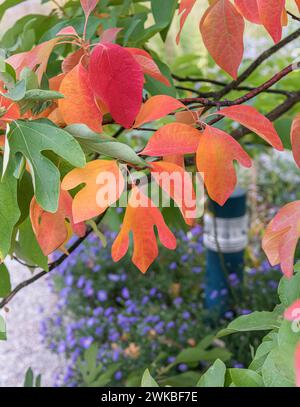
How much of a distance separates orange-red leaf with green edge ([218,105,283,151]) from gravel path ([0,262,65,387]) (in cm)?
217

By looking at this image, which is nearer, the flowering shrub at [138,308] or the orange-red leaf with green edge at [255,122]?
the orange-red leaf with green edge at [255,122]

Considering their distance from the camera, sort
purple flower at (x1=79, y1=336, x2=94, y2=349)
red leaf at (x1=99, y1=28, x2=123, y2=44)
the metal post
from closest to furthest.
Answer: red leaf at (x1=99, y1=28, x2=123, y2=44) → the metal post → purple flower at (x1=79, y1=336, x2=94, y2=349)

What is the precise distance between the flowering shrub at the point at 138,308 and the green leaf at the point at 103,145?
151cm

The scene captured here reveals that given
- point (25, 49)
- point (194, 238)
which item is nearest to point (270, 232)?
point (25, 49)

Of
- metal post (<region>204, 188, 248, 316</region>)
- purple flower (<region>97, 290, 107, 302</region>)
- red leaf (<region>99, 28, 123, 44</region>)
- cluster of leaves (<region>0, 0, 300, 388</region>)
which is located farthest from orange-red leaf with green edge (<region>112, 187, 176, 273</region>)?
purple flower (<region>97, 290, 107, 302</region>)

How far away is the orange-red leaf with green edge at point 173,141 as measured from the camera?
20.3 inches

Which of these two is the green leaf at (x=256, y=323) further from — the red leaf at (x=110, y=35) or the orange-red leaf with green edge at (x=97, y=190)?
the red leaf at (x=110, y=35)

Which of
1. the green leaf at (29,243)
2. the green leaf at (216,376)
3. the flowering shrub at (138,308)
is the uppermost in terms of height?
the green leaf at (29,243)

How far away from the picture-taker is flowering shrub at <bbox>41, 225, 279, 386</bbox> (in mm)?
2189

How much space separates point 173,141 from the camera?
52cm

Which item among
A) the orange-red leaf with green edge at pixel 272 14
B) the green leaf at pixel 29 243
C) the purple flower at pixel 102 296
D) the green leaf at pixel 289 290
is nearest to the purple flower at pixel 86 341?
the purple flower at pixel 102 296

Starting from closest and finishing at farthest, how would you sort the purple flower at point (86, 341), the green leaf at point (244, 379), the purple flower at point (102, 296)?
the green leaf at point (244, 379) < the purple flower at point (86, 341) < the purple flower at point (102, 296)

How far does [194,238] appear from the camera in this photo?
9.72ft

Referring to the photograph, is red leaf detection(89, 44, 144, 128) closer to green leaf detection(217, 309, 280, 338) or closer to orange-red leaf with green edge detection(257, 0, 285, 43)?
orange-red leaf with green edge detection(257, 0, 285, 43)
